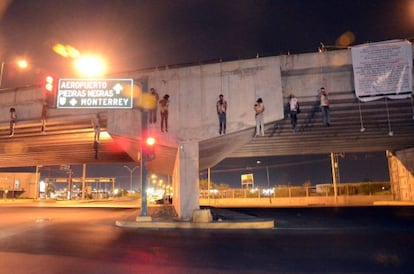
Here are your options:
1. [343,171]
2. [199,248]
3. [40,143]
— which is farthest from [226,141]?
[343,171]

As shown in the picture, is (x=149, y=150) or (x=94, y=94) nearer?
(x=149, y=150)

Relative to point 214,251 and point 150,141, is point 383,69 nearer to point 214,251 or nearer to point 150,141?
point 150,141

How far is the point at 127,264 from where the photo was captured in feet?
26.5

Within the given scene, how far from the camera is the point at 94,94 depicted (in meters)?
18.5

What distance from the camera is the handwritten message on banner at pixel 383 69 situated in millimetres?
17609

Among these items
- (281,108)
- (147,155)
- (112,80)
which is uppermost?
(112,80)

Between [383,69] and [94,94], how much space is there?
585 inches

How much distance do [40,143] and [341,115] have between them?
23371mm

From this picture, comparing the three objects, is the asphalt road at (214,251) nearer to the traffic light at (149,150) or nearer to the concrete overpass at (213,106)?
the traffic light at (149,150)

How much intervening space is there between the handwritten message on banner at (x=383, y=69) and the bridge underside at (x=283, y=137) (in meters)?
0.89

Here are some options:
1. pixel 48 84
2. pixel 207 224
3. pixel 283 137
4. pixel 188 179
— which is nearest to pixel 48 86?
pixel 48 84

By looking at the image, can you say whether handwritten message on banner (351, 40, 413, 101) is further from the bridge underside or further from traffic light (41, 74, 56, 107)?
traffic light (41, 74, 56, 107)

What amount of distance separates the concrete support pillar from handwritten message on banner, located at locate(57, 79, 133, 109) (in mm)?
3778

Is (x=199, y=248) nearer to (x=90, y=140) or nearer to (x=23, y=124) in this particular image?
(x=23, y=124)
